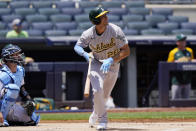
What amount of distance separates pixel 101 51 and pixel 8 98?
136 cm

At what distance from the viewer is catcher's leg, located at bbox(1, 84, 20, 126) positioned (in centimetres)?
665

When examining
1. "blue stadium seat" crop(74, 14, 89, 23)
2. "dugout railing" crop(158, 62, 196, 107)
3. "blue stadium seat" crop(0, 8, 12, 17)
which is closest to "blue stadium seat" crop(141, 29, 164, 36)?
"blue stadium seat" crop(74, 14, 89, 23)

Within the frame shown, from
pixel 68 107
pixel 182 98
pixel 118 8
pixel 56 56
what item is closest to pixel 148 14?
pixel 118 8

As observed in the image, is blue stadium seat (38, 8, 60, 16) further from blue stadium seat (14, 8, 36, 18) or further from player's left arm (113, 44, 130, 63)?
player's left arm (113, 44, 130, 63)

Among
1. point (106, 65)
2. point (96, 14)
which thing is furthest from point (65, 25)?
point (106, 65)


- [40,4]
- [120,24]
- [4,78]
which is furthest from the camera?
[40,4]

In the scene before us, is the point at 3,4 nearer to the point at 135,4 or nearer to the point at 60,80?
the point at 135,4

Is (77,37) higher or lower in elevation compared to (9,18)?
lower

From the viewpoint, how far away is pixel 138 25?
14.5 m

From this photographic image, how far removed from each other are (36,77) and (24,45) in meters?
1.42

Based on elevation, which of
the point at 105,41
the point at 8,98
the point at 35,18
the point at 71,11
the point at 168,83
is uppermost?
the point at 105,41

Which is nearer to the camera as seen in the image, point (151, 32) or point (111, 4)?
point (151, 32)

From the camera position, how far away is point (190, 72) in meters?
12.0

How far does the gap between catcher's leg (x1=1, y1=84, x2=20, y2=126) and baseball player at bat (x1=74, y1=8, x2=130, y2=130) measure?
980mm
